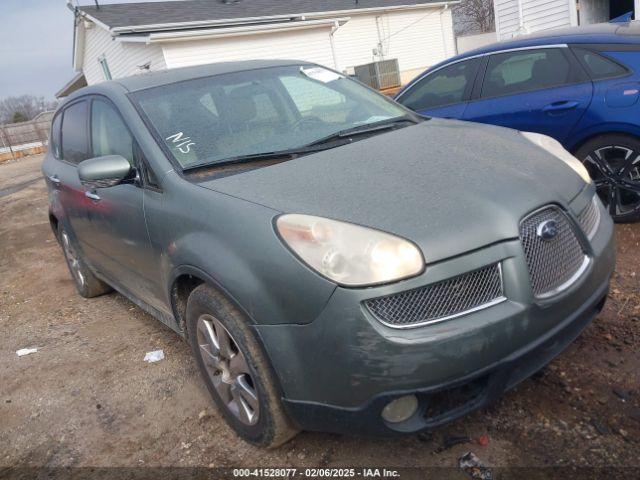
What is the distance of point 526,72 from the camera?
485cm

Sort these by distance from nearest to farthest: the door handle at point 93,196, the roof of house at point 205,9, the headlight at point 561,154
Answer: the headlight at point 561,154
the door handle at point 93,196
the roof of house at point 205,9

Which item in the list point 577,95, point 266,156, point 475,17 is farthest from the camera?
point 475,17

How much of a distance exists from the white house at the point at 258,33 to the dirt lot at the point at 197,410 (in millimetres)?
13310

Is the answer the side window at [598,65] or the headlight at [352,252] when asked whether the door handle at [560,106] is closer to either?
the side window at [598,65]

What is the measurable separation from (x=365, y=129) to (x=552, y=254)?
53.1 inches

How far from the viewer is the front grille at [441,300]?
196 centimetres

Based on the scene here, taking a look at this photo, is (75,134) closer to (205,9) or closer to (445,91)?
(445,91)

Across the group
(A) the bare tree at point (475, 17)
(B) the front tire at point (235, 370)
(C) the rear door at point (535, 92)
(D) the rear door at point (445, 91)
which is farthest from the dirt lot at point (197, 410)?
(A) the bare tree at point (475, 17)

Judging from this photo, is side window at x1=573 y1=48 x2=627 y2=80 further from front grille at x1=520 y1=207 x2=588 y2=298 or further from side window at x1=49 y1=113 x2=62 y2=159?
side window at x1=49 y1=113 x2=62 y2=159

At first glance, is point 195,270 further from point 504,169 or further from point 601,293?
point 601,293

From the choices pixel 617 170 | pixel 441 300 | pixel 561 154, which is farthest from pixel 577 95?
pixel 441 300

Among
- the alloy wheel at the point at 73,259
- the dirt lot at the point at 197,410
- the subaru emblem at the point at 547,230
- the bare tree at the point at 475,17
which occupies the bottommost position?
the bare tree at the point at 475,17

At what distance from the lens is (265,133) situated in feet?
10.1

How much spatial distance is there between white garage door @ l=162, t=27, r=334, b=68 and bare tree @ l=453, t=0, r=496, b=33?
3043 centimetres
